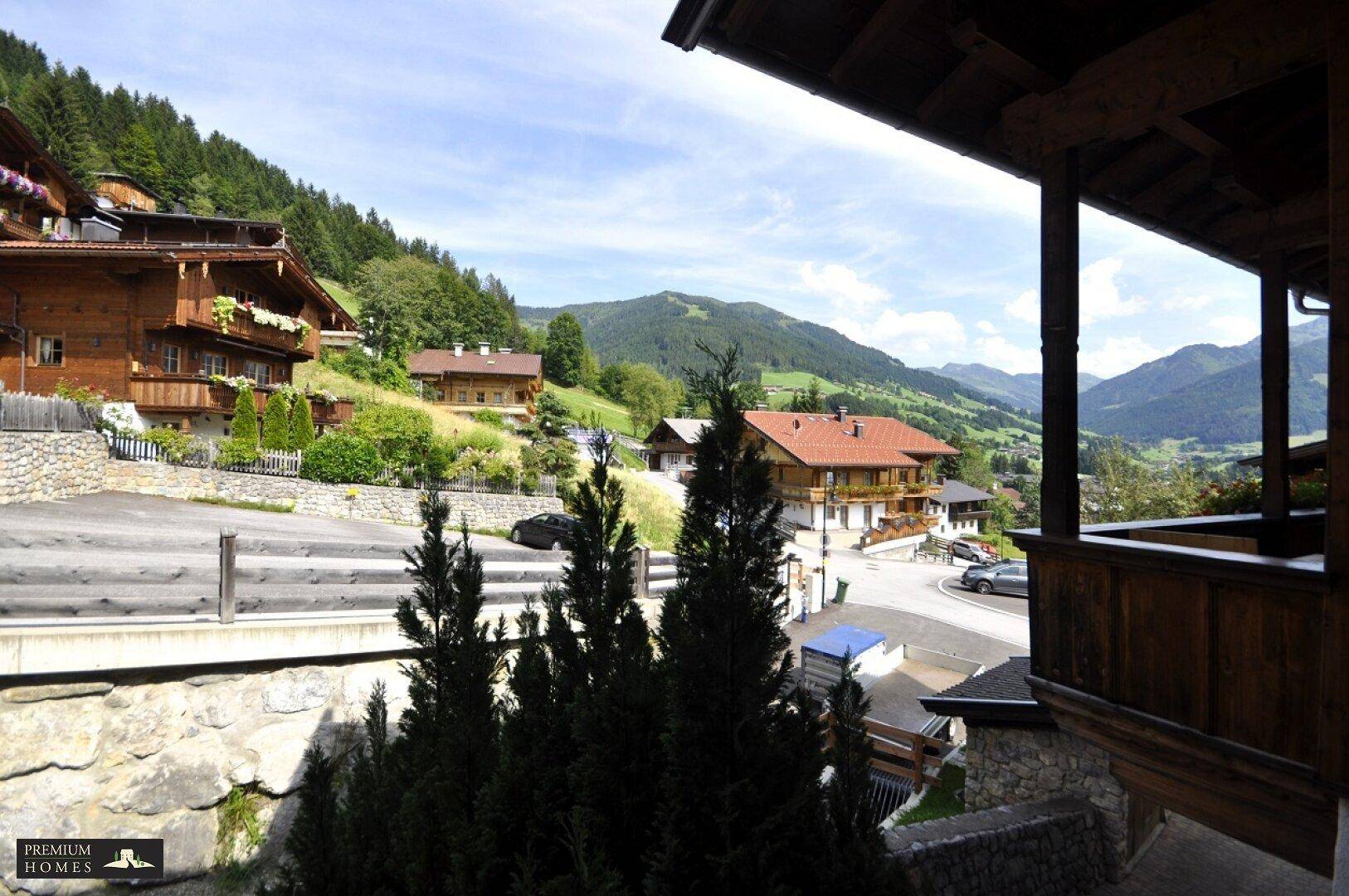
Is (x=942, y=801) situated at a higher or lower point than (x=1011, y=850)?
lower

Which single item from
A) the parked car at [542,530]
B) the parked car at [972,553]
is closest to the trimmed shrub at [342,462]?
the parked car at [542,530]

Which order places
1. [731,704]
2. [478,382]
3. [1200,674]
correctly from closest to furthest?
1. [731,704]
2. [1200,674]
3. [478,382]

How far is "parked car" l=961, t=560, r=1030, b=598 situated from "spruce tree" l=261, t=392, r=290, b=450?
25.8 m

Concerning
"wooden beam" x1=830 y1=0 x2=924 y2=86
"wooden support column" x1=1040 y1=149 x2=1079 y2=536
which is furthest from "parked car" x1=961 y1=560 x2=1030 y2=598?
"wooden beam" x1=830 y1=0 x2=924 y2=86

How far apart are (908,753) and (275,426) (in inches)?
A: 780

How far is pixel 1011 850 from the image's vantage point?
6.29 metres

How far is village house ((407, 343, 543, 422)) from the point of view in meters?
45.5

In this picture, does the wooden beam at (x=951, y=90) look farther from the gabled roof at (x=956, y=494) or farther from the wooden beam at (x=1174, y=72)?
the gabled roof at (x=956, y=494)

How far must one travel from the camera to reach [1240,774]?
272 centimetres

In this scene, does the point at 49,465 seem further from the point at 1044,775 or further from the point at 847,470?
the point at 847,470

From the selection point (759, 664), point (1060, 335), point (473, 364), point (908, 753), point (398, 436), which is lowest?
point (908, 753)

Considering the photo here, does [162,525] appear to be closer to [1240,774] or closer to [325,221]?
[1240,774]

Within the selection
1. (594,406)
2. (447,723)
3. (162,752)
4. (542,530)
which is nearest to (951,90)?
(447,723)

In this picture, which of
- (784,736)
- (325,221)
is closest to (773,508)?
(784,736)
